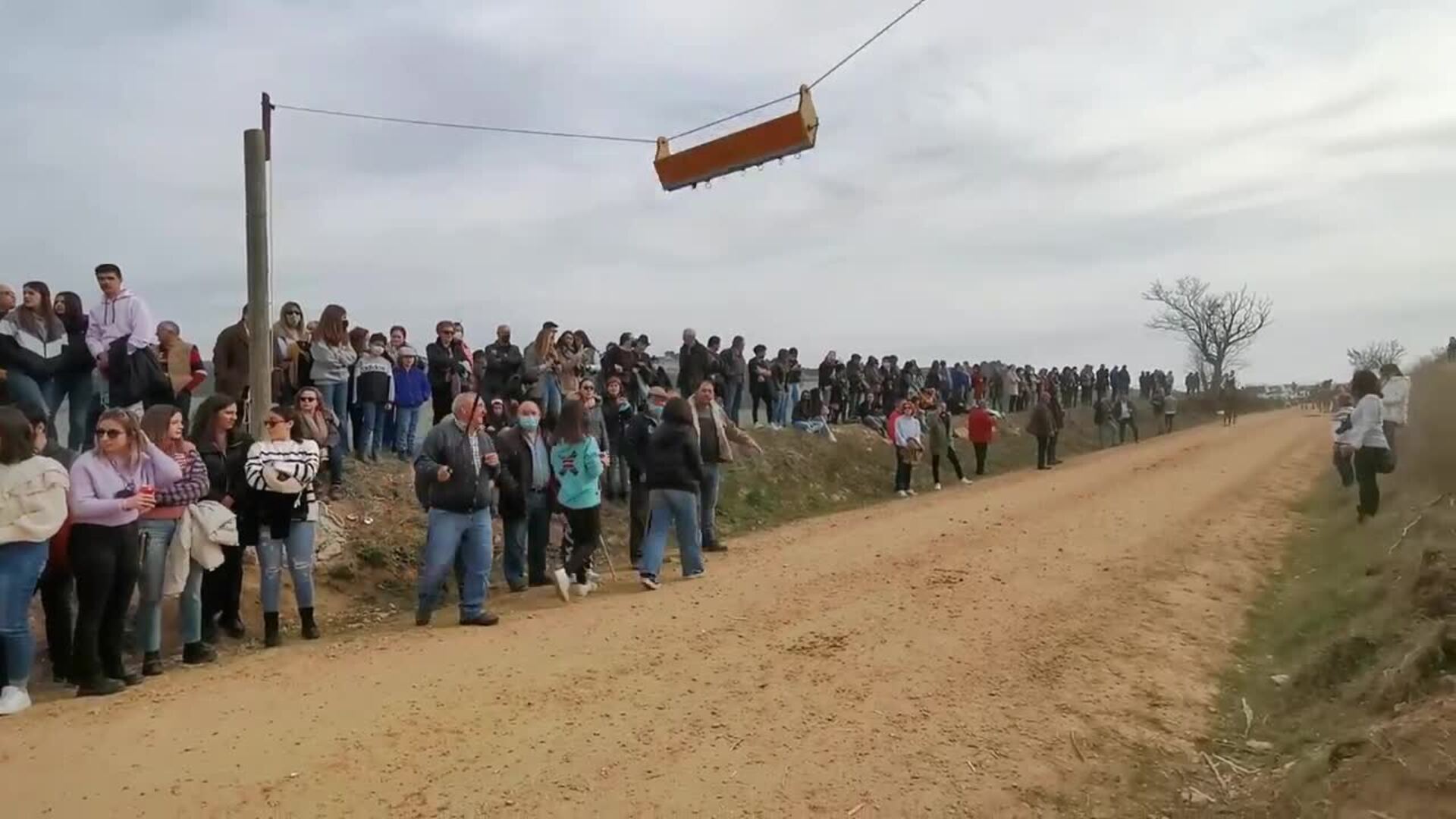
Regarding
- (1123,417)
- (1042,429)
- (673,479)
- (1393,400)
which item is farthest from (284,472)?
(1123,417)

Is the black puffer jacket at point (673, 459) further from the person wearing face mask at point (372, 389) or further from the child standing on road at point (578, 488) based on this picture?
the person wearing face mask at point (372, 389)

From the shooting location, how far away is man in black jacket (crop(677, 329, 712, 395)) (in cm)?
1867

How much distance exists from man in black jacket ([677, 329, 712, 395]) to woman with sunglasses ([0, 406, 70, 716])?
12204mm

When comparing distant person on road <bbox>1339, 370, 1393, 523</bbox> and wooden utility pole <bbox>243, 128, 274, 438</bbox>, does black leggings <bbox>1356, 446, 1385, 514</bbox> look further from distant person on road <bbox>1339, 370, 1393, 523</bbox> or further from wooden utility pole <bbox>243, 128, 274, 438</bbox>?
wooden utility pole <bbox>243, 128, 274, 438</bbox>

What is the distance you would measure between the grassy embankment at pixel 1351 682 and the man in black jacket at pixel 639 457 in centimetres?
617

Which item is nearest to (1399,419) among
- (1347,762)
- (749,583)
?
(749,583)

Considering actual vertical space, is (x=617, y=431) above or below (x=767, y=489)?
above

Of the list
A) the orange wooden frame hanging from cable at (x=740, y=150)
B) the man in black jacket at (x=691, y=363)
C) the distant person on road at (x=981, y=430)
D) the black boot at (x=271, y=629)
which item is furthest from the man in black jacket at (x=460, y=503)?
the distant person on road at (x=981, y=430)

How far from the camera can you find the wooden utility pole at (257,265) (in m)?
9.99

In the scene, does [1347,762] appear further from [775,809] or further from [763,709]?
[763,709]

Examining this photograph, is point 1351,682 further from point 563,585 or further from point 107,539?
point 107,539

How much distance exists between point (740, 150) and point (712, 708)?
8858mm

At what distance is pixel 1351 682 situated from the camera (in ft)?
23.7

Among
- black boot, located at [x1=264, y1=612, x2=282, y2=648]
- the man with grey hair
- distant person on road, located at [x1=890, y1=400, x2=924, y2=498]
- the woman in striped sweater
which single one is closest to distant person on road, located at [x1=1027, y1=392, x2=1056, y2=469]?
distant person on road, located at [x1=890, y1=400, x2=924, y2=498]
